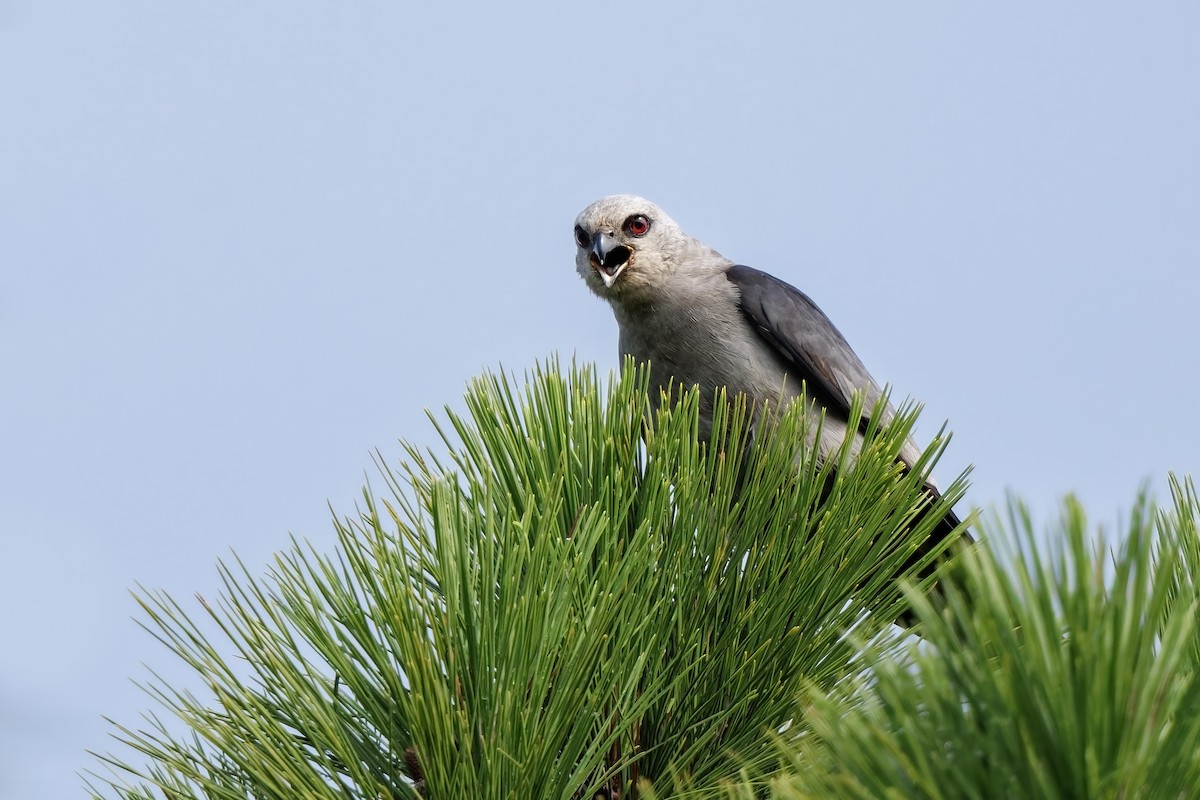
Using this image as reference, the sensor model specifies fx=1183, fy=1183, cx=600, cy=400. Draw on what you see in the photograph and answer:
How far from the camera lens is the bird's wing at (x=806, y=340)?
15.2 ft

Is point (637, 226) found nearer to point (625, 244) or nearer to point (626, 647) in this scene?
point (625, 244)

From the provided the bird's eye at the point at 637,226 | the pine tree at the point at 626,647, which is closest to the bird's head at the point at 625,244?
the bird's eye at the point at 637,226

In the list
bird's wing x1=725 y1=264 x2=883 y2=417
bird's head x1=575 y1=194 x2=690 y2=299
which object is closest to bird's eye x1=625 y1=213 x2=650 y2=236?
bird's head x1=575 y1=194 x2=690 y2=299

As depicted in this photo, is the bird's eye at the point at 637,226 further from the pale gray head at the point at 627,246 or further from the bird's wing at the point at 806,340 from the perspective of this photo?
the bird's wing at the point at 806,340

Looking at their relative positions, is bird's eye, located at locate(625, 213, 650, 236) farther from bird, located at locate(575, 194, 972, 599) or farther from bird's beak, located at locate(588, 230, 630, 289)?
bird's beak, located at locate(588, 230, 630, 289)

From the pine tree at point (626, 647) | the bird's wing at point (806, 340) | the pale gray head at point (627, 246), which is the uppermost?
the pale gray head at point (627, 246)

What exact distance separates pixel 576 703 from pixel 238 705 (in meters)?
0.57

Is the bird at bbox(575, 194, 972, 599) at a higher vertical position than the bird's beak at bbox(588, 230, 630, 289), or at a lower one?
lower

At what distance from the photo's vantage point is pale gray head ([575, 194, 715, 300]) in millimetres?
5004

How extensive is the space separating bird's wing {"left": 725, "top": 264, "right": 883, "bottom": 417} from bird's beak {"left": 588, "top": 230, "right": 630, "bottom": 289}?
531 millimetres

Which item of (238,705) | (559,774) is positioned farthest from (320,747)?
(559,774)

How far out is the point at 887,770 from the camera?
1188 millimetres

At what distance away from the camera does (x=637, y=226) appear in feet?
17.3

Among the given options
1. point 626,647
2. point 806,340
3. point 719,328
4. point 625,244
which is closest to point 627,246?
point 625,244
